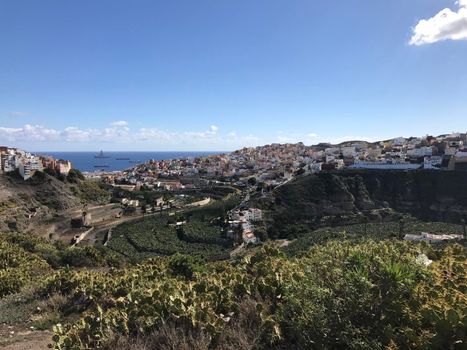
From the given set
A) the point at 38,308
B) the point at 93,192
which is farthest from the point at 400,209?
the point at 38,308

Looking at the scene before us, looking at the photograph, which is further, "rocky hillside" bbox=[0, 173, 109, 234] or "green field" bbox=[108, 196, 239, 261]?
"rocky hillside" bbox=[0, 173, 109, 234]

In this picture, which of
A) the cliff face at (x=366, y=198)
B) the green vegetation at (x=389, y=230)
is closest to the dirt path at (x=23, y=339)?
the green vegetation at (x=389, y=230)

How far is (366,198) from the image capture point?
5256 cm

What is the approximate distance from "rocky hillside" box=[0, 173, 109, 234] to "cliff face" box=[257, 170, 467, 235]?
25819 mm

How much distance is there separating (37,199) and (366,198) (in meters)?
43.3

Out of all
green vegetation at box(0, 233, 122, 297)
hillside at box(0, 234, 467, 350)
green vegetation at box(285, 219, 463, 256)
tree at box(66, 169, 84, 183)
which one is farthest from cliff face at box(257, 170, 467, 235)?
hillside at box(0, 234, 467, 350)

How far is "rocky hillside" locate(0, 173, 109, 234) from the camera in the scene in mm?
40688

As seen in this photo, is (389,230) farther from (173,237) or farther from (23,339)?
(23,339)

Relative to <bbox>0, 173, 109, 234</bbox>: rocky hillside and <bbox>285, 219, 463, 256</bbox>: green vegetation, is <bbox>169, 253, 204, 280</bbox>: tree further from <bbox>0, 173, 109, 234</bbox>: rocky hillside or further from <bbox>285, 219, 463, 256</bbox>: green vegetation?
<bbox>0, 173, 109, 234</bbox>: rocky hillside

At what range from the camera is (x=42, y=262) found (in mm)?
13016

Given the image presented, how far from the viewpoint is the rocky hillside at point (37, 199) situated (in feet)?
133

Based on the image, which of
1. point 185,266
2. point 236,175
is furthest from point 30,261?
point 236,175

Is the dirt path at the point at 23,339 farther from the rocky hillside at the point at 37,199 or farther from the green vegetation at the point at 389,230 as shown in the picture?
the rocky hillside at the point at 37,199

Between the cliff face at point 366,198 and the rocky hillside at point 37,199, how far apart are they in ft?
84.7
